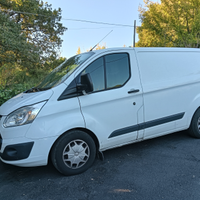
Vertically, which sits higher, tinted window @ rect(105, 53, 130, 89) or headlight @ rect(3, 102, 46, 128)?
tinted window @ rect(105, 53, 130, 89)

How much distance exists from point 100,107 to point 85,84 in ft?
1.46

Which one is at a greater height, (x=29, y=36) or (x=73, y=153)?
(x=29, y=36)

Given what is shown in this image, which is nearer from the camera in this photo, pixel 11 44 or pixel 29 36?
pixel 11 44

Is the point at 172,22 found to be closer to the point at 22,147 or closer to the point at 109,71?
the point at 109,71

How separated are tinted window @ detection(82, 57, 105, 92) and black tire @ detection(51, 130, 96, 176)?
76 cm

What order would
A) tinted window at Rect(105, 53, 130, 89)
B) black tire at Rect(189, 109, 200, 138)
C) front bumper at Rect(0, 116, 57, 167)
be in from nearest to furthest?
front bumper at Rect(0, 116, 57, 167) → tinted window at Rect(105, 53, 130, 89) → black tire at Rect(189, 109, 200, 138)

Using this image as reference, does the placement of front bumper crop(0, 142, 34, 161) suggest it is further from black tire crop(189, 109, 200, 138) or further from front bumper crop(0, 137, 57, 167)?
black tire crop(189, 109, 200, 138)

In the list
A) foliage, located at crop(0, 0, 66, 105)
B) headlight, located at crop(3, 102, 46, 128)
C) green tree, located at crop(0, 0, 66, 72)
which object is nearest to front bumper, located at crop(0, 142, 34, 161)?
headlight, located at crop(3, 102, 46, 128)

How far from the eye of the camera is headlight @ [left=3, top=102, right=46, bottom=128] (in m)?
2.52

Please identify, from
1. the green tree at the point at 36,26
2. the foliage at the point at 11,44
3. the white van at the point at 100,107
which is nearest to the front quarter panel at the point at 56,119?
the white van at the point at 100,107

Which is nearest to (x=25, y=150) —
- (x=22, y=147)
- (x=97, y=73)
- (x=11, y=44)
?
(x=22, y=147)

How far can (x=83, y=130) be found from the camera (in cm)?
285

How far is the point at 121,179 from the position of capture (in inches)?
105

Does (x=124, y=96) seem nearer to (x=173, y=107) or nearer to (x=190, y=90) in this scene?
(x=173, y=107)
